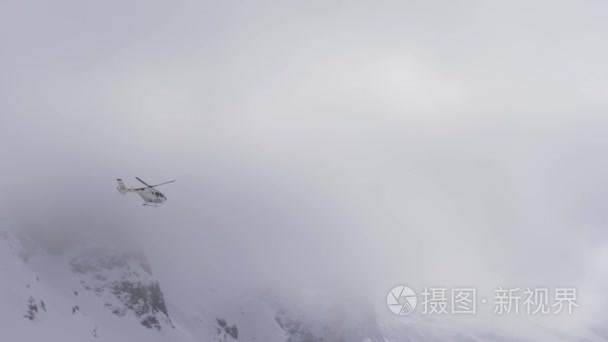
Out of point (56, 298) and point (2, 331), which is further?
point (56, 298)

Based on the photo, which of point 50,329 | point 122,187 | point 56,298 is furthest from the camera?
point 56,298

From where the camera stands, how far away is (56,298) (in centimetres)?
19162

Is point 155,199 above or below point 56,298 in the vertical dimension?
above

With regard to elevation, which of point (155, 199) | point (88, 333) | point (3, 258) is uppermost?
point (155, 199)

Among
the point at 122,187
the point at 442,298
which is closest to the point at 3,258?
the point at 122,187

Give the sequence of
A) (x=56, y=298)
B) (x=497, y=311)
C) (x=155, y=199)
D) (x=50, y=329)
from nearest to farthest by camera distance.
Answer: (x=155, y=199) → (x=497, y=311) → (x=50, y=329) → (x=56, y=298)

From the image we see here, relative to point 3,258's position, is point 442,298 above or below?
above

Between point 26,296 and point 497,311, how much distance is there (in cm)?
12150

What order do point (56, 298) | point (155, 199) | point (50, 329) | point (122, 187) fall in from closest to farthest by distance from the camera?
point (155, 199) → point (122, 187) → point (50, 329) → point (56, 298)

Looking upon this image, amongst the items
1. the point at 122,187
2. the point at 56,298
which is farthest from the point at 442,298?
the point at 56,298

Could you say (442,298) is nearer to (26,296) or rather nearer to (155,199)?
(155,199)

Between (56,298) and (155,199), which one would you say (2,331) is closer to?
(56,298)

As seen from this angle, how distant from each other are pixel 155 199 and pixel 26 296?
6815 centimetres

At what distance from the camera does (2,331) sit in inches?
5802
